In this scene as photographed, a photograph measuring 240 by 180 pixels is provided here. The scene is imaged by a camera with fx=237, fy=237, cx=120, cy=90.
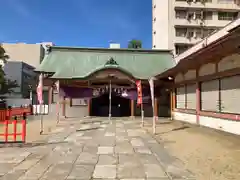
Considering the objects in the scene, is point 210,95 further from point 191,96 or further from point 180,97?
point 180,97

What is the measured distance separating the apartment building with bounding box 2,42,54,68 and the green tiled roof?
86.3 feet

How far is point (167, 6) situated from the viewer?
124 feet

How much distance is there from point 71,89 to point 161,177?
1573cm

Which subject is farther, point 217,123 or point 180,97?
point 180,97

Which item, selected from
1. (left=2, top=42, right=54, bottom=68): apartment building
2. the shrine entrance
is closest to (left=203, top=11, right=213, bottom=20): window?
the shrine entrance

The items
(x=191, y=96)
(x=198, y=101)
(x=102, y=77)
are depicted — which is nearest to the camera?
(x=198, y=101)

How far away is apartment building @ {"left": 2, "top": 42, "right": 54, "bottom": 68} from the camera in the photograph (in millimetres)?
47688

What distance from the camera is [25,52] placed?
48.3 m

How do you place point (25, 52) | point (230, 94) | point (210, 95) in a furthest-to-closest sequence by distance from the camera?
point (25, 52), point (210, 95), point (230, 94)

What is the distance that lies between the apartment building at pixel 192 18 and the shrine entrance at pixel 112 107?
1604 cm

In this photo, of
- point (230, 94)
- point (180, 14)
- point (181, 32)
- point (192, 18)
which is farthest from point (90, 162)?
point (180, 14)

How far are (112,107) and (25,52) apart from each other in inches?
1241

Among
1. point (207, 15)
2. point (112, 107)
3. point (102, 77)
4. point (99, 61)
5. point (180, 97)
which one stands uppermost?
point (207, 15)

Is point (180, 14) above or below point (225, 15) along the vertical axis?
above
